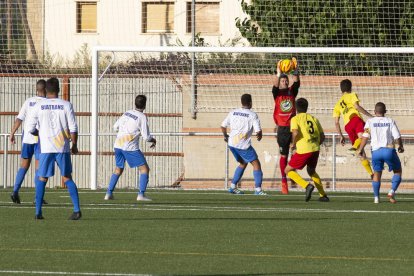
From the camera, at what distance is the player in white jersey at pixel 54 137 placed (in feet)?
54.9

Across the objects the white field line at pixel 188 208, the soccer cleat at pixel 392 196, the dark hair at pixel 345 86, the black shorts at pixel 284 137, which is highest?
the dark hair at pixel 345 86

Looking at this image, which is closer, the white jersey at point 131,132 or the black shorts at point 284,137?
the white jersey at point 131,132

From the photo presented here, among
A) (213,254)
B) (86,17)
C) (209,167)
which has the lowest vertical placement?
(213,254)

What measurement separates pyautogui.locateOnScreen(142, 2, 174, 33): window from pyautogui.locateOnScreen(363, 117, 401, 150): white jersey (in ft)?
74.8

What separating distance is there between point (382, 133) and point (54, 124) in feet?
21.0

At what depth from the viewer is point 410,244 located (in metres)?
14.1

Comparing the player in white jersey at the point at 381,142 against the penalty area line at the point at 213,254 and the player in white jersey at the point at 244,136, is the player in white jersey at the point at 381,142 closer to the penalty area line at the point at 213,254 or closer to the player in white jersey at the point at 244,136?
the player in white jersey at the point at 244,136

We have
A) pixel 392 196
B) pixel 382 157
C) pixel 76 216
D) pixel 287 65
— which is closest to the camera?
pixel 76 216

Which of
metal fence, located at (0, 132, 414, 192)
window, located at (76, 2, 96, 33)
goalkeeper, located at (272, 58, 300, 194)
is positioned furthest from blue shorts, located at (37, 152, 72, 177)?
window, located at (76, 2, 96, 33)

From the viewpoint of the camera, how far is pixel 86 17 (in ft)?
146

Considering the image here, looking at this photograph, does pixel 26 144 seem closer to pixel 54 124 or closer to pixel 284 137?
pixel 54 124

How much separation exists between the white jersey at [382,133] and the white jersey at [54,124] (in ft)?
20.1

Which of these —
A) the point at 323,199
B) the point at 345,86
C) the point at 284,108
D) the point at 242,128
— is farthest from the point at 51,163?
the point at 345,86

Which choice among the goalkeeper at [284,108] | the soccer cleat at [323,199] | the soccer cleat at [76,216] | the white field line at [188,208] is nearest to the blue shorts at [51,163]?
the soccer cleat at [76,216]
